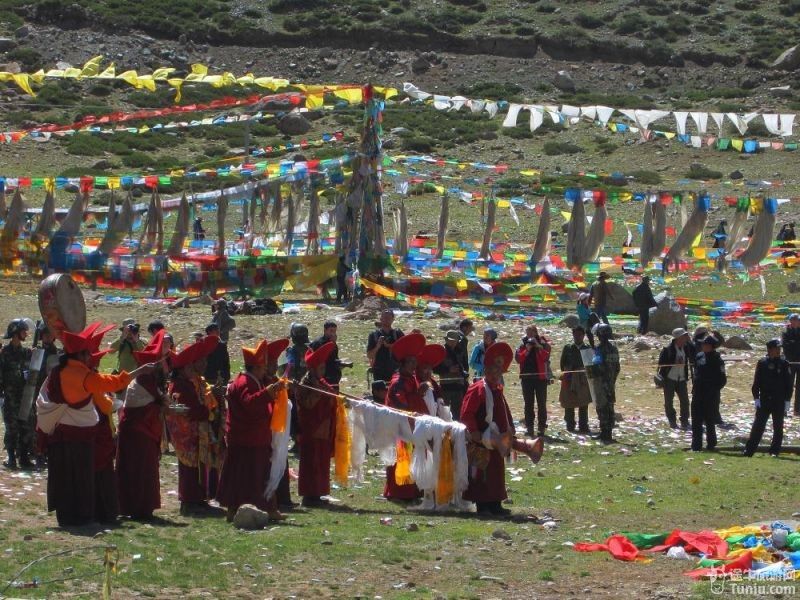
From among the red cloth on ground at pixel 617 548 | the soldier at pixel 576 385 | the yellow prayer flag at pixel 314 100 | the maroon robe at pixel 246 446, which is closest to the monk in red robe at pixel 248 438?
the maroon robe at pixel 246 446

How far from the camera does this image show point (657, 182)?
167 feet

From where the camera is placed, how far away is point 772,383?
1711 cm

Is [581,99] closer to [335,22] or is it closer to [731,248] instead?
[335,22]

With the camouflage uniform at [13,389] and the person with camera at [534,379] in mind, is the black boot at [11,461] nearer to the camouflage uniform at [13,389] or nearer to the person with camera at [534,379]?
the camouflage uniform at [13,389]

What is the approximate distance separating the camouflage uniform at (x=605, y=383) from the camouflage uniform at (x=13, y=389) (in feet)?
20.9

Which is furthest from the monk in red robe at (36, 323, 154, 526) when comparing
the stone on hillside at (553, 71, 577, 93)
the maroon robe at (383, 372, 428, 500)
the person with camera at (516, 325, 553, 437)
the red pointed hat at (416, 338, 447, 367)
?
the stone on hillside at (553, 71, 577, 93)

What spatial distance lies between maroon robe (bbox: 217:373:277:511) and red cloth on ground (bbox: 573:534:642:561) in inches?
101

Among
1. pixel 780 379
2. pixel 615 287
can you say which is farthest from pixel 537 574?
pixel 615 287

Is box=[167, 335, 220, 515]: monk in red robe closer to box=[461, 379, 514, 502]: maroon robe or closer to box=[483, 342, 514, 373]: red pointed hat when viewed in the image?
box=[461, 379, 514, 502]: maroon robe

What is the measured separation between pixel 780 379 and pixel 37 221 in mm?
20663

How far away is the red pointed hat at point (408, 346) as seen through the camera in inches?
564

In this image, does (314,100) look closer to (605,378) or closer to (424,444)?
(605,378)

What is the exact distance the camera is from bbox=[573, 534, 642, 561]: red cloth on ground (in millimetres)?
12148

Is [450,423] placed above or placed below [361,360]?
above
